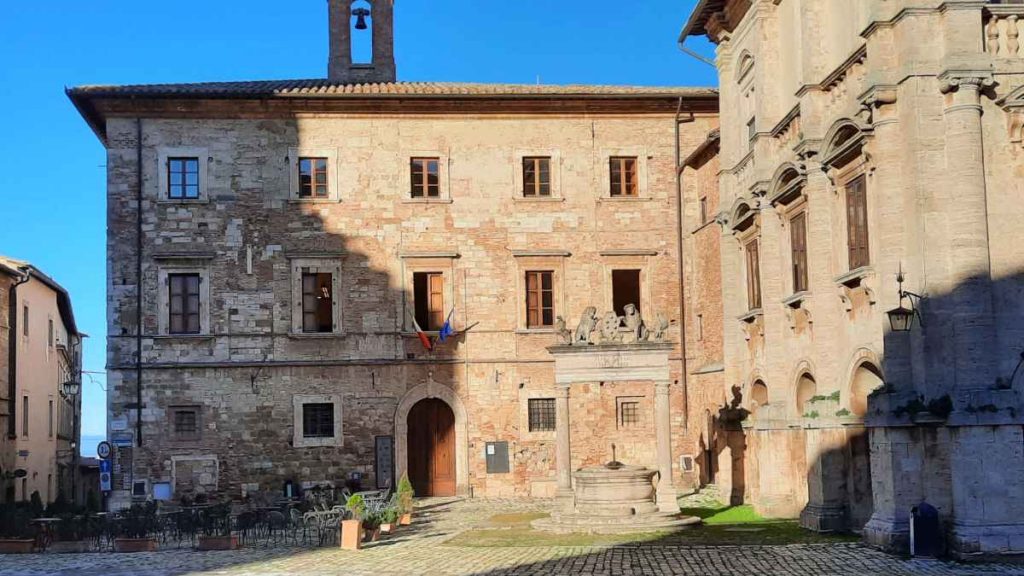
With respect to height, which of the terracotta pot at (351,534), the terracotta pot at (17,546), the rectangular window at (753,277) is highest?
the rectangular window at (753,277)

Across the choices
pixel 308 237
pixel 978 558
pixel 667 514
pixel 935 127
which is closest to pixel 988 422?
pixel 978 558

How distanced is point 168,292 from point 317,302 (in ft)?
12.5

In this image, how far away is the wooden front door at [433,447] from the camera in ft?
101

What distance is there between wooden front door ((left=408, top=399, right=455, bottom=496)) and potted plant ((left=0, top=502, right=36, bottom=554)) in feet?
32.9

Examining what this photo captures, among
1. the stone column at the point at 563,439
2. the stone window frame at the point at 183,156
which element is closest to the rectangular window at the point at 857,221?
the stone column at the point at 563,439

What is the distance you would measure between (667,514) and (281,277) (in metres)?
13.2

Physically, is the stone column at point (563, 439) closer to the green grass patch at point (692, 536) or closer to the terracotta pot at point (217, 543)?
the green grass patch at point (692, 536)

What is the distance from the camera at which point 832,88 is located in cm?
1981

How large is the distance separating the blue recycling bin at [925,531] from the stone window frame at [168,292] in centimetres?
1953

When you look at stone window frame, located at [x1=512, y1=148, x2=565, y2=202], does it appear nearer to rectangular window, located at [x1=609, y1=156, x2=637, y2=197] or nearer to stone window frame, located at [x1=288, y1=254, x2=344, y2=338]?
rectangular window, located at [x1=609, y1=156, x2=637, y2=197]

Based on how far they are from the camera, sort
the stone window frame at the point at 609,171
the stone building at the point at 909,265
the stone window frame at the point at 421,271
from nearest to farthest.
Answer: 1. the stone building at the point at 909,265
2. the stone window frame at the point at 421,271
3. the stone window frame at the point at 609,171

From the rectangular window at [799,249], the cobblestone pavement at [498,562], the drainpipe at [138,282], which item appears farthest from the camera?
the drainpipe at [138,282]

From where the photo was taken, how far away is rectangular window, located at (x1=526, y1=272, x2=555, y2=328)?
3091 centimetres

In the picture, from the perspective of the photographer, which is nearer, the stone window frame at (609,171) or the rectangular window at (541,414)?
the rectangular window at (541,414)
